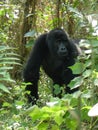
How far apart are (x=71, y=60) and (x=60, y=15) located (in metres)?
1.38

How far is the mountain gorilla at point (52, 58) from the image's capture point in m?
4.46

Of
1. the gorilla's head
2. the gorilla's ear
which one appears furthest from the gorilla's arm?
the gorilla's ear

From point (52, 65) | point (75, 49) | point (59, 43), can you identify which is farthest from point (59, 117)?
point (52, 65)

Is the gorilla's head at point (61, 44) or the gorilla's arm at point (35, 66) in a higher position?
the gorilla's head at point (61, 44)

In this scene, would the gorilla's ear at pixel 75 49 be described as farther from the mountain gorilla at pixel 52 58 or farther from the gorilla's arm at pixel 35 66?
the gorilla's arm at pixel 35 66

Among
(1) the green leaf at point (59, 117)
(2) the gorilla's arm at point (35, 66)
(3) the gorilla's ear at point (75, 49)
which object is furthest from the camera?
(2) the gorilla's arm at point (35, 66)

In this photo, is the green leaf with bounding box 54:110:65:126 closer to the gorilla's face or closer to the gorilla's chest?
the gorilla's face

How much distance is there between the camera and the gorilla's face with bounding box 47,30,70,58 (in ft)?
14.5

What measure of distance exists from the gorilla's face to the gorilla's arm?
0.14 m

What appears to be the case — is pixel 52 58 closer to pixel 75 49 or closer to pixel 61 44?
pixel 61 44

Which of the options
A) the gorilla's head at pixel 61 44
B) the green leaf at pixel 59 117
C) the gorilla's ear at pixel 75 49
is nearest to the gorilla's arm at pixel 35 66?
the gorilla's head at pixel 61 44

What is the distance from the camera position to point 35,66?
4.64m

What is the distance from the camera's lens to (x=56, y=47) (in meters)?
4.62

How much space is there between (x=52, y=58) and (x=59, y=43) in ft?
1.06
